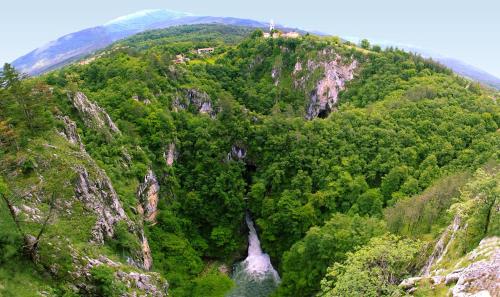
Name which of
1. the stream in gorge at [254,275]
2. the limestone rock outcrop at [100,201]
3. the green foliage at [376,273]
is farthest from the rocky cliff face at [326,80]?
the green foliage at [376,273]

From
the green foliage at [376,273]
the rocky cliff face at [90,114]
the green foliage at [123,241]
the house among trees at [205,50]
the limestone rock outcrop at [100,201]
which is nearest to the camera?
the green foliage at [376,273]

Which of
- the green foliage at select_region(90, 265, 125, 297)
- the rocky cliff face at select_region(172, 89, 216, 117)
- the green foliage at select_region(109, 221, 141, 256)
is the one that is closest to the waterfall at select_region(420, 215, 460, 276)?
the green foliage at select_region(90, 265, 125, 297)

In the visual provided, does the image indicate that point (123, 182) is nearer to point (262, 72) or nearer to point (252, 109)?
point (252, 109)

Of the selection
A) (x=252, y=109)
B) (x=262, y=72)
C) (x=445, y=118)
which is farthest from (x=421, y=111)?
(x=262, y=72)

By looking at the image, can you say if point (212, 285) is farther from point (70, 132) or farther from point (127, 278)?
point (70, 132)

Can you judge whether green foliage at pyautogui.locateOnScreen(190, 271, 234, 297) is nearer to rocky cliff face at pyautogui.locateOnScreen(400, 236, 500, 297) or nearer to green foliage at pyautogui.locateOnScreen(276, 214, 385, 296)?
green foliage at pyautogui.locateOnScreen(276, 214, 385, 296)

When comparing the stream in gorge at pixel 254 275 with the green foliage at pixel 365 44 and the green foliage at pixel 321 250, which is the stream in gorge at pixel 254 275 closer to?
the green foliage at pixel 321 250
